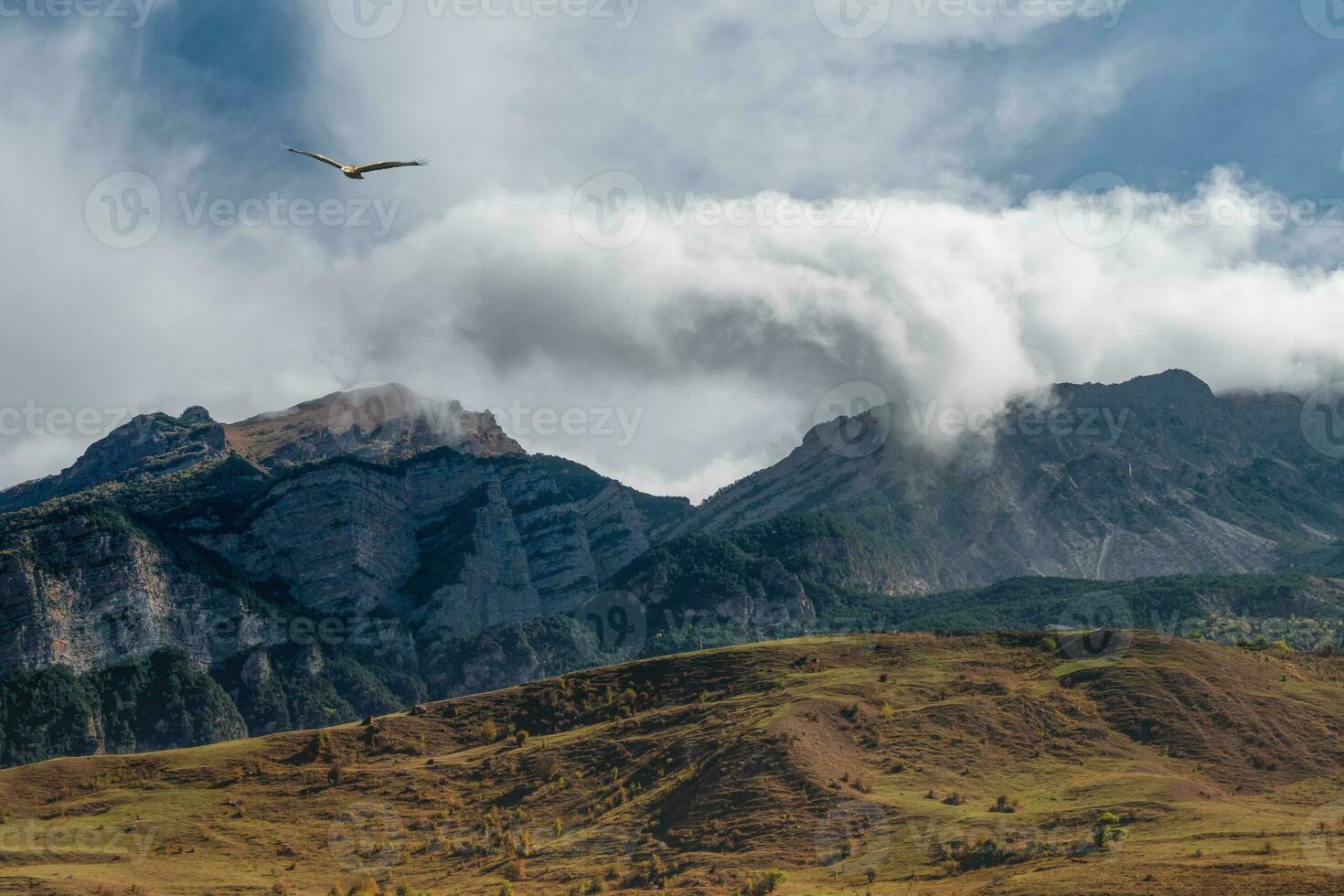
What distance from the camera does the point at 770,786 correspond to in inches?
5320

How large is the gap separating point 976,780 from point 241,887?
76.8m

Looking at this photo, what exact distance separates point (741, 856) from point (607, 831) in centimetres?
1876

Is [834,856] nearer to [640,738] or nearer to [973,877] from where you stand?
[973,877]

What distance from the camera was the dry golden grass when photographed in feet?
379

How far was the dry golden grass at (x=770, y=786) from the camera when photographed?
11544cm

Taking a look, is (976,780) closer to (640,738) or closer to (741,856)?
(741,856)

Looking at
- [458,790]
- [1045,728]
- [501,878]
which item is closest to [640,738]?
[458,790]

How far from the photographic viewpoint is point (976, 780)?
139 meters

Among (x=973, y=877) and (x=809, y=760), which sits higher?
(x=809, y=760)

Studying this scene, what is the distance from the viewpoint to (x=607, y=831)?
444 feet

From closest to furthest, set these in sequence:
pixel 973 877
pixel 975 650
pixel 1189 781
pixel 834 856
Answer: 1. pixel 973 877
2. pixel 834 856
3. pixel 1189 781
4. pixel 975 650

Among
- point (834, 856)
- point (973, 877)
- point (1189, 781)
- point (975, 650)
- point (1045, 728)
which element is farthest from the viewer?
point (975, 650)

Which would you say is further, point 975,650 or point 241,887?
point 975,650

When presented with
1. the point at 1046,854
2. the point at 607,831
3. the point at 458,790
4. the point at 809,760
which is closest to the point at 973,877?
the point at 1046,854
